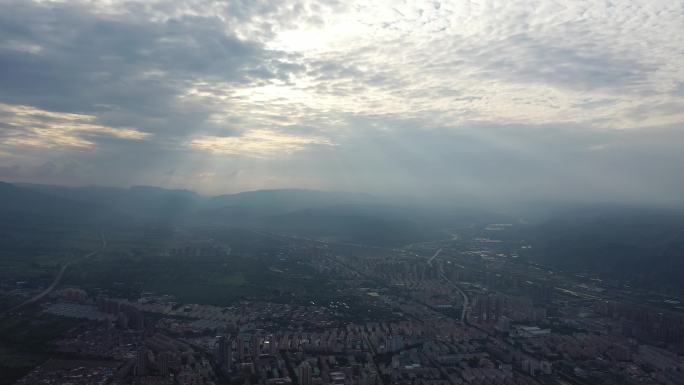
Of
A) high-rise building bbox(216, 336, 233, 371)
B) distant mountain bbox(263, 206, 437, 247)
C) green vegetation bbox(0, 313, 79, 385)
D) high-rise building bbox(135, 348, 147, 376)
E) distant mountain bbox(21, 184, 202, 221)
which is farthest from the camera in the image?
distant mountain bbox(21, 184, 202, 221)

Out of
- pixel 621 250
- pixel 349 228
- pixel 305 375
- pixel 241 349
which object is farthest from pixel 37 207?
pixel 621 250

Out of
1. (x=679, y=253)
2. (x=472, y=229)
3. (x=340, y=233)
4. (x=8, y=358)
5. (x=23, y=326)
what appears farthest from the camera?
(x=472, y=229)

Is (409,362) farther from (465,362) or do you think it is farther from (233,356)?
(233,356)

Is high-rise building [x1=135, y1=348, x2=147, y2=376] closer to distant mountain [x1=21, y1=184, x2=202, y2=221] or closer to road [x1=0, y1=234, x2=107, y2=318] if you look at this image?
road [x1=0, y1=234, x2=107, y2=318]

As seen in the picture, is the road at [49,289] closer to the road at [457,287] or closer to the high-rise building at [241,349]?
the high-rise building at [241,349]

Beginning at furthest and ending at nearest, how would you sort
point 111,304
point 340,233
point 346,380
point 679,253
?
point 340,233, point 679,253, point 111,304, point 346,380

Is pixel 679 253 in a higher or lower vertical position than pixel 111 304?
higher

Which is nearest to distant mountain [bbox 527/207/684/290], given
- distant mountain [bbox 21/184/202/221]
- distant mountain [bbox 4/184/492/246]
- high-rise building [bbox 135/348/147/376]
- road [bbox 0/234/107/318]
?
distant mountain [bbox 4/184/492/246]

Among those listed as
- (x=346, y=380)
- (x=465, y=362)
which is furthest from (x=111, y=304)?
(x=465, y=362)

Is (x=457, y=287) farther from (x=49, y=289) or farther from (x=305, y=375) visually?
(x=49, y=289)

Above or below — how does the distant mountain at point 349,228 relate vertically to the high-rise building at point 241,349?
above

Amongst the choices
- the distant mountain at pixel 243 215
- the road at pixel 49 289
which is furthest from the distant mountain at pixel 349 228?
the road at pixel 49 289
